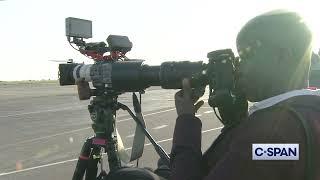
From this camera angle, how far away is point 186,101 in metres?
2.50

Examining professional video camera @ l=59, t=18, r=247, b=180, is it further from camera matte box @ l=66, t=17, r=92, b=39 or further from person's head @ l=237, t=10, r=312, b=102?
person's head @ l=237, t=10, r=312, b=102

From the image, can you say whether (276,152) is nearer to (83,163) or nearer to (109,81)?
(109,81)

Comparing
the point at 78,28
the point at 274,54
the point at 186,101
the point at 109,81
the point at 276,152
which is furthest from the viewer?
the point at 78,28

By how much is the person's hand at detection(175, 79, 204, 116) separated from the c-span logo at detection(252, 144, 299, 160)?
577 millimetres

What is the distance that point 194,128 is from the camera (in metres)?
2.40

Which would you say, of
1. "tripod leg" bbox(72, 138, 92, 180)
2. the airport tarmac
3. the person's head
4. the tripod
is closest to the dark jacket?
the person's head

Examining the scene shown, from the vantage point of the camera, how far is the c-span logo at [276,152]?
6.30 feet

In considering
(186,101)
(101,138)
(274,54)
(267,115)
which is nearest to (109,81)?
(101,138)

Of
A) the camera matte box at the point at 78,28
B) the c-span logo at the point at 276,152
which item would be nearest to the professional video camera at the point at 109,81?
the camera matte box at the point at 78,28

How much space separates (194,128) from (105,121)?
1727 millimetres

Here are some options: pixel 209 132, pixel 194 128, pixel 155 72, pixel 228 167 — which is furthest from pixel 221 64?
pixel 209 132

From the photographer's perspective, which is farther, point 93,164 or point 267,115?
point 93,164

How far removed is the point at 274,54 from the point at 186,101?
49cm

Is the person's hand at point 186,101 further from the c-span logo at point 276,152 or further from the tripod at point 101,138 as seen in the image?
the tripod at point 101,138
